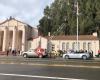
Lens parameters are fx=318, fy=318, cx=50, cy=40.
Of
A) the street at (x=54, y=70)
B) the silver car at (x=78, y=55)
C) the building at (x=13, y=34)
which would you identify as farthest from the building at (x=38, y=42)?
the street at (x=54, y=70)

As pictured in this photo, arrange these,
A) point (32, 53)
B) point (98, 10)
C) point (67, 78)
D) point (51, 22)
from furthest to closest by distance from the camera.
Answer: point (51, 22)
point (98, 10)
point (32, 53)
point (67, 78)

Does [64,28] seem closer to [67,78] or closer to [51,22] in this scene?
[51,22]

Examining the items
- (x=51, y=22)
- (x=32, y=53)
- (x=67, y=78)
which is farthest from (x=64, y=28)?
(x=67, y=78)

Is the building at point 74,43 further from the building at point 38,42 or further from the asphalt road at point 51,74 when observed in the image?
the asphalt road at point 51,74

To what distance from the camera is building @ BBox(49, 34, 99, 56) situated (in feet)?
254

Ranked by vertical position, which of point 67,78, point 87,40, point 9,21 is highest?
point 9,21

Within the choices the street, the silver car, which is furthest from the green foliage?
the street

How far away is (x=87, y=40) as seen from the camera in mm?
78062

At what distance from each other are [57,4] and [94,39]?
67.7 ft

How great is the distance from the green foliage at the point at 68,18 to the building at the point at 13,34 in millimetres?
9484

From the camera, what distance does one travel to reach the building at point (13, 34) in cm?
8812

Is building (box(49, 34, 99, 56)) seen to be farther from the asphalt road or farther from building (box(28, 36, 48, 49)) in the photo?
the asphalt road

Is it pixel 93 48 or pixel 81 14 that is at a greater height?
pixel 81 14

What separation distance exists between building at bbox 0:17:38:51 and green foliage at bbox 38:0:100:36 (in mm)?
9484
